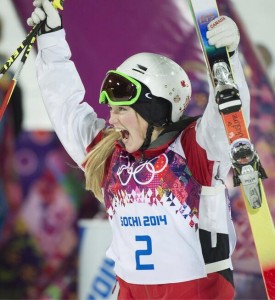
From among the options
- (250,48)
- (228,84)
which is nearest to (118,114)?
(228,84)

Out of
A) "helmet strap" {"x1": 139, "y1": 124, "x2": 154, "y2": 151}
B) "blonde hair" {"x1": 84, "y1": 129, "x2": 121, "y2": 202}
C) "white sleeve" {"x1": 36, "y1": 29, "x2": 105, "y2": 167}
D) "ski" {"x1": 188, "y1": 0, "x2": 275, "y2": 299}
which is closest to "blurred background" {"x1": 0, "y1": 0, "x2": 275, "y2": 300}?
"white sleeve" {"x1": 36, "y1": 29, "x2": 105, "y2": 167}

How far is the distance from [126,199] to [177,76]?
397mm

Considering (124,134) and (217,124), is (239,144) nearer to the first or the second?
(217,124)

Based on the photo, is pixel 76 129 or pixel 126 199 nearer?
pixel 126 199

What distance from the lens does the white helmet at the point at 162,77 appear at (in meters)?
2.07

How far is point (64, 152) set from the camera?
12.0ft

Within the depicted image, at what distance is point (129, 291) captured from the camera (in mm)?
2113

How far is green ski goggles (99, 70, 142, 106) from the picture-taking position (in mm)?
2059

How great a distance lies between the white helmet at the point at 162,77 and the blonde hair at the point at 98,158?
0.21m

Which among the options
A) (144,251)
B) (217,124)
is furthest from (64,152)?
(217,124)

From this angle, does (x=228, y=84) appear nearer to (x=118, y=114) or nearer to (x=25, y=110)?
(x=118, y=114)

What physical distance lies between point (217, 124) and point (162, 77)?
0.94ft

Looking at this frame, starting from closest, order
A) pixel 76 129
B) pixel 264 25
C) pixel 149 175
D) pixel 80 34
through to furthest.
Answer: pixel 149 175 < pixel 76 129 < pixel 80 34 < pixel 264 25

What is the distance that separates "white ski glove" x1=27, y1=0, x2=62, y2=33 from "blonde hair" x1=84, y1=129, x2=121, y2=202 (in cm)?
40
